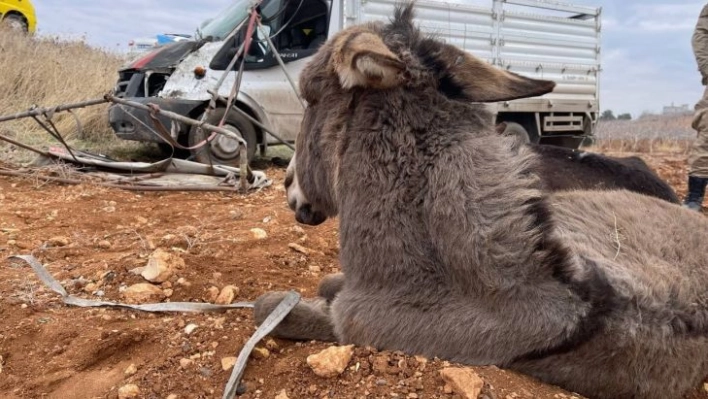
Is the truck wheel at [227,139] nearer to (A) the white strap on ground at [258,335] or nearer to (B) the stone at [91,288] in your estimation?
(B) the stone at [91,288]

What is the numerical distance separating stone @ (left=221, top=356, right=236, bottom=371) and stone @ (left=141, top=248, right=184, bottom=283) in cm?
112

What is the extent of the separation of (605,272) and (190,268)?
2.45 m

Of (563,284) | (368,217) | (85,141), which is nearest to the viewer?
(563,284)

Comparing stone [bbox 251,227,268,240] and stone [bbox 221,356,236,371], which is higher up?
stone [bbox 251,227,268,240]

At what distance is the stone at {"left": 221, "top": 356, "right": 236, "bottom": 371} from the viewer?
2.41 meters

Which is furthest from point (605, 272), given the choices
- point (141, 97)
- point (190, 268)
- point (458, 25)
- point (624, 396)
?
point (458, 25)

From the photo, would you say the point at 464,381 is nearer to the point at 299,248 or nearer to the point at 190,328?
the point at 190,328

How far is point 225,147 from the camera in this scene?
912cm

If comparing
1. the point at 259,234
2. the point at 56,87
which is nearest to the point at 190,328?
the point at 259,234

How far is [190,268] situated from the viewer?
3623mm

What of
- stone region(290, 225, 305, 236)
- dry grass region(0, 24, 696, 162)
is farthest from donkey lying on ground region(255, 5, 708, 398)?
dry grass region(0, 24, 696, 162)

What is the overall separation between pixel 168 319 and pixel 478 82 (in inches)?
75.6

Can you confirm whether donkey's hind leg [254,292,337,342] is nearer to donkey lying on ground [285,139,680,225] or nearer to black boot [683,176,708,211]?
donkey lying on ground [285,139,680,225]

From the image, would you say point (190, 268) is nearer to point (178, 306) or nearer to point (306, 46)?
point (178, 306)
